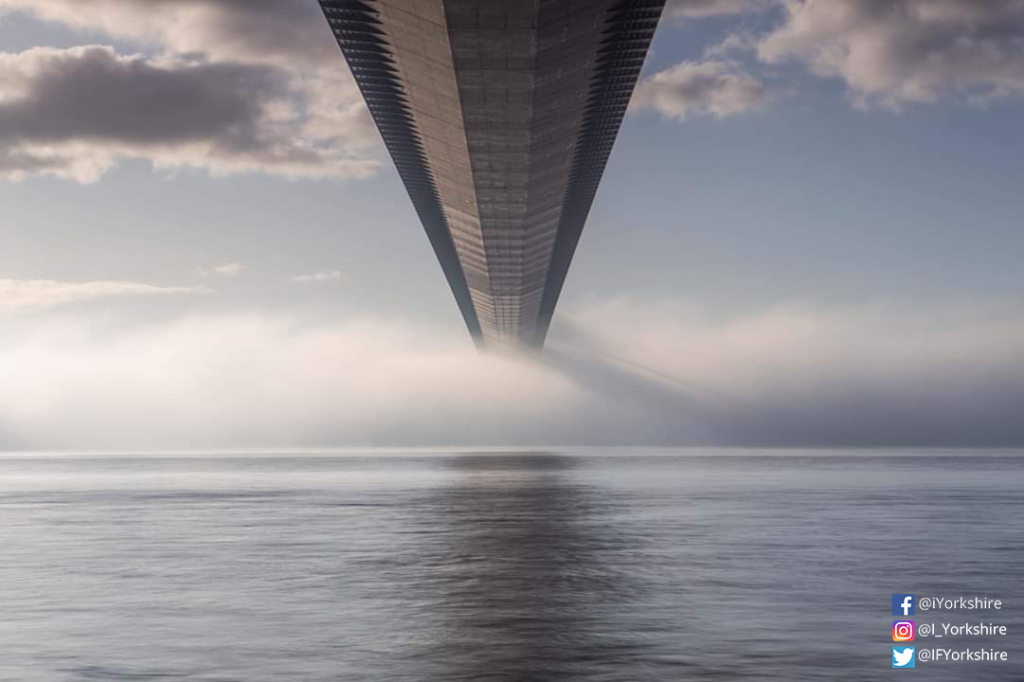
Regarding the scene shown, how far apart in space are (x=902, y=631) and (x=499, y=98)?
35602 millimetres

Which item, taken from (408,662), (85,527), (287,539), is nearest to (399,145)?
(85,527)

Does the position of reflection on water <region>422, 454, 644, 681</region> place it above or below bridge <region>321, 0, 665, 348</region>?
below

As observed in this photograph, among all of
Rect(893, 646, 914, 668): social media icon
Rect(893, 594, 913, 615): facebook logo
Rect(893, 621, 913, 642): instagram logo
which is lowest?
Rect(893, 646, 914, 668): social media icon

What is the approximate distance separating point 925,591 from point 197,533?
17551 millimetres

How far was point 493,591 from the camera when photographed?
55.0 feet

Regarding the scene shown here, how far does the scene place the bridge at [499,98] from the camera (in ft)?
127

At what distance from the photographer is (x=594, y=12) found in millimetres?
37969

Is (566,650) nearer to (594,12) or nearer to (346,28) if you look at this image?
(594,12)

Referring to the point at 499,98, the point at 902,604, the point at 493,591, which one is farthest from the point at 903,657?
the point at 499,98

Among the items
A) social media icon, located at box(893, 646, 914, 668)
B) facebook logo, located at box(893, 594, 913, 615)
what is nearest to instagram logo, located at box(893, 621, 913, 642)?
social media icon, located at box(893, 646, 914, 668)

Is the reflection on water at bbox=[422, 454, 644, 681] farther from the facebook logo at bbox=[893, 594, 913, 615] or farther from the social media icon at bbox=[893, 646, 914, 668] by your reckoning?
the facebook logo at bbox=[893, 594, 913, 615]

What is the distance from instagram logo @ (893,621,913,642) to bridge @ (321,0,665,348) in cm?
2625

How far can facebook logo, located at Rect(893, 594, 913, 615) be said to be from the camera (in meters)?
14.5

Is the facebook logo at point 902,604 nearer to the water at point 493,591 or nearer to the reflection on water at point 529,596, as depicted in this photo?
the water at point 493,591
